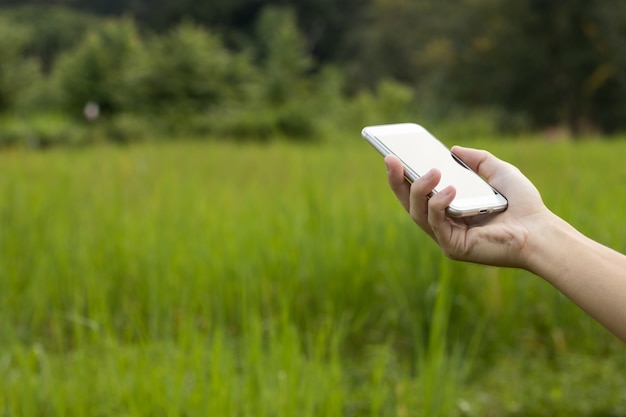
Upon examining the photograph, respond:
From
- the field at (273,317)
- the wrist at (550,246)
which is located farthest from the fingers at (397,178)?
the field at (273,317)

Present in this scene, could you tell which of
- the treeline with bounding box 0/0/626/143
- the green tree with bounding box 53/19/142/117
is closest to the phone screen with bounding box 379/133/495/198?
the treeline with bounding box 0/0/626/143

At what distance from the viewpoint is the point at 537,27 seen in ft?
66.5

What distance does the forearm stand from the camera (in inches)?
48.7

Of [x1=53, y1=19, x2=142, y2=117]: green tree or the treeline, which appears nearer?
the treeline

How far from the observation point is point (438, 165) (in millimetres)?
1511

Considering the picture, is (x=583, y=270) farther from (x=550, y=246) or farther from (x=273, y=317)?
(x=273, y=317)

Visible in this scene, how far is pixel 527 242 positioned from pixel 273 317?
1.81 metres

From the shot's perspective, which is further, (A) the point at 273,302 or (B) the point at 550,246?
(A) the point at 273,302

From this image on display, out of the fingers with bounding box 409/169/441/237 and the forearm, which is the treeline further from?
the forearm

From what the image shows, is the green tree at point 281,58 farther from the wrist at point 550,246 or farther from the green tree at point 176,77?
the wrist at point 550,246

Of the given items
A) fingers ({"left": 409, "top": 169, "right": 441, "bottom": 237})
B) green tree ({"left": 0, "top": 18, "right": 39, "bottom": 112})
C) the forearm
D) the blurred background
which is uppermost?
fingers ({"left": 409, "top": 169, "right": 441, "bottom": 237})

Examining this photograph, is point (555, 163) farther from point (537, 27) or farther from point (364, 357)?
point (537, 27)

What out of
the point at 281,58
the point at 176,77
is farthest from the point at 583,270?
the point at 281,58

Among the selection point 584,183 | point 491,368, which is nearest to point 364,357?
point 491,368
